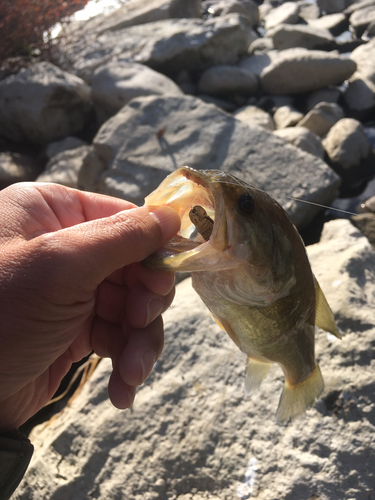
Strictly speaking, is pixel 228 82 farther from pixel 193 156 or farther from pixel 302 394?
pixel 302 394

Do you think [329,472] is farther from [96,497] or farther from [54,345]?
A: [54,345]

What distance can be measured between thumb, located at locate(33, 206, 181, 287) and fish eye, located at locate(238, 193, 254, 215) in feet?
1.09

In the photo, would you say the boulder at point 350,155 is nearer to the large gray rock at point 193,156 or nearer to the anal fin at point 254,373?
the large gray rock at point 193,156

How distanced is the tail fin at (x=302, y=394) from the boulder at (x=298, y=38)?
33.1ft

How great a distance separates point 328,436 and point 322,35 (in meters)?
10.5

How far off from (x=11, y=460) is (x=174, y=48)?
344 inches

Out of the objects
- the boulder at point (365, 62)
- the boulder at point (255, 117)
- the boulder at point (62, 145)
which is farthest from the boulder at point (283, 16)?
the boulder at point (62, 145)

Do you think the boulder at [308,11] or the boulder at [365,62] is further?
the boulder at [308,11]

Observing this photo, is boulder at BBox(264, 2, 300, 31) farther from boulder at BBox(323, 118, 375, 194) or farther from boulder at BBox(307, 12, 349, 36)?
boulder at BBox(323, 118, 375, 194)

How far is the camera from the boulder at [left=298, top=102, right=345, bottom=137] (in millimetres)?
6746

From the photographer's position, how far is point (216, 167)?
516 centimetres

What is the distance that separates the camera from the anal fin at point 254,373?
7.24ft

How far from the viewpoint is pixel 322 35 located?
10.3 meters

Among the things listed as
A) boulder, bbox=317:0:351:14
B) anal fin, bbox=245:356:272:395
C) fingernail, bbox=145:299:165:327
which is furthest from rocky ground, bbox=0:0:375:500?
boulder, bbox=317:0:351:14
